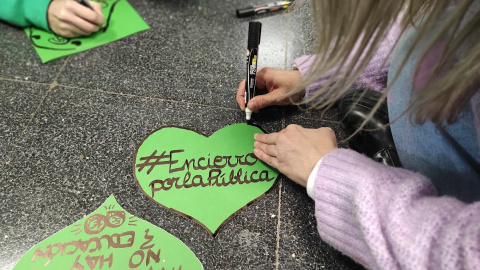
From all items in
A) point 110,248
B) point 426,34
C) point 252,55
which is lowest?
point 110,248

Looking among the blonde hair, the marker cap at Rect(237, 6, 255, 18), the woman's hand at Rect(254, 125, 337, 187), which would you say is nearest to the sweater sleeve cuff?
the woman's hand at Rect(254, 125, 337, 187)

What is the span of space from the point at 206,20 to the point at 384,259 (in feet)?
2.21

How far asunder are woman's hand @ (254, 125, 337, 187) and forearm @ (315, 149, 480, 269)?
5cm

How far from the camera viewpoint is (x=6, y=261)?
1.73 ft

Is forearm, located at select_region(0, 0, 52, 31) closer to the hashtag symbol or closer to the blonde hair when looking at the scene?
the hashtag symbol

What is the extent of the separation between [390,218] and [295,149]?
203 mm

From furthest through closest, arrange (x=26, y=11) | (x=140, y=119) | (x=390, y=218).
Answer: (x=26, y=11), (x=140, y=119), (x=390, y=218)

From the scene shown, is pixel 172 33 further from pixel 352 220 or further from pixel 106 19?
pixel 352 220

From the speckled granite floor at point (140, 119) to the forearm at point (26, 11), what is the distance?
0.12ft

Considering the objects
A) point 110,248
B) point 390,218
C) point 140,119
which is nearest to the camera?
point 390,218

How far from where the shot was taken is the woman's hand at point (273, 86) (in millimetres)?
667

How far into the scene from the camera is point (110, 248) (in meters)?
0.54

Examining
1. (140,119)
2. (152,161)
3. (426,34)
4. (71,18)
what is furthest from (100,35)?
(426,34)

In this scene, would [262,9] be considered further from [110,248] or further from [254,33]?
[110,248]
